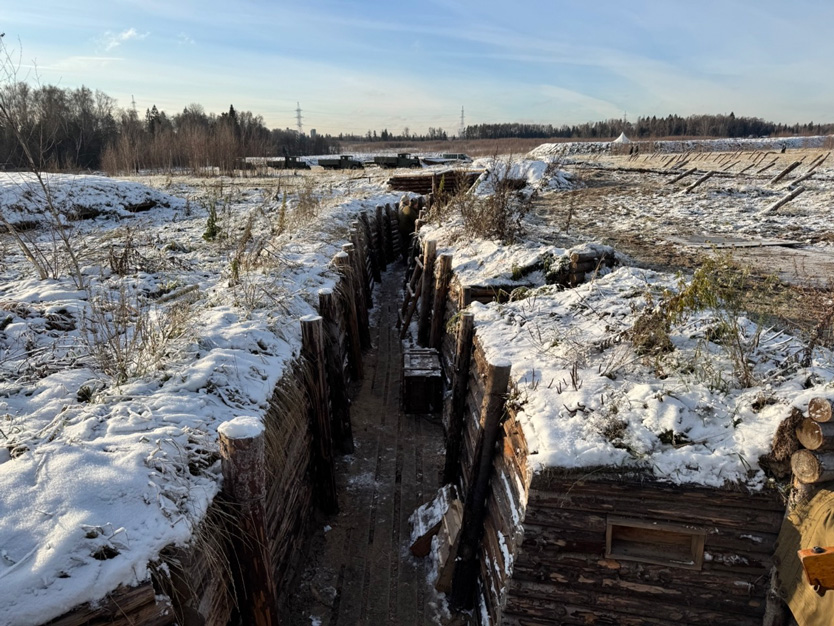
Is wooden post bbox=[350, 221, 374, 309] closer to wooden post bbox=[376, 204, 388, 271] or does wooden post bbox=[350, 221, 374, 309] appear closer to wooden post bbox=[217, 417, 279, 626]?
wooden post bbox=[376, 204, 388, 271]

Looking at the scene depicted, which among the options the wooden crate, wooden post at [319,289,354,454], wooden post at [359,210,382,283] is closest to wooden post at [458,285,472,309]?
the wooden crate

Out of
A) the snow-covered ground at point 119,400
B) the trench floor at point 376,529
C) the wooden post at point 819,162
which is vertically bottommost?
the trench floor at point 376,529

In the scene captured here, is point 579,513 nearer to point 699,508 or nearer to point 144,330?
point 699,508

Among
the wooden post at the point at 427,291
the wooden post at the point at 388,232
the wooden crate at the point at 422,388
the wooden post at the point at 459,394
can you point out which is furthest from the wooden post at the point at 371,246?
the wooden post at the point at 459,394

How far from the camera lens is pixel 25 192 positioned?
13047mm

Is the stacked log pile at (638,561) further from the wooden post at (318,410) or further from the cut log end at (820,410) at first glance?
the wooden post at (318,410)

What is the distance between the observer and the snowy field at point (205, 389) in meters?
2.39

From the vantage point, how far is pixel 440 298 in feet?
27.8

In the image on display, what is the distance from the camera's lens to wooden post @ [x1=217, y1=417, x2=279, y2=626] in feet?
9.47

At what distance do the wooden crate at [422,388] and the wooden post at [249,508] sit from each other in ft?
14.6

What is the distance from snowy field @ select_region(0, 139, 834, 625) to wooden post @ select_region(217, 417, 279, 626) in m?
0.19

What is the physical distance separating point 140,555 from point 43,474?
828 millimetres

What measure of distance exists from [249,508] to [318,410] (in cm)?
229

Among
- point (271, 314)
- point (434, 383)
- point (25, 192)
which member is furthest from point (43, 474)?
point (25, 192)
